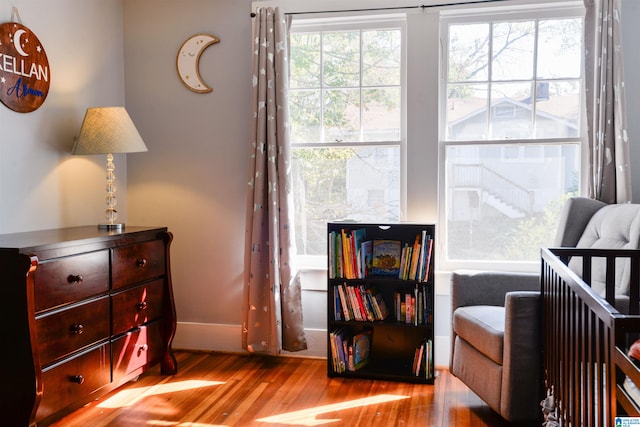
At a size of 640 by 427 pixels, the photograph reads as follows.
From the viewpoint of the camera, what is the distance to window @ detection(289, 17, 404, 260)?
348cm

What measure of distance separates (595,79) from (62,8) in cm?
289

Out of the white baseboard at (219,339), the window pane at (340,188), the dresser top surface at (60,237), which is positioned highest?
the window pane at (340,188)

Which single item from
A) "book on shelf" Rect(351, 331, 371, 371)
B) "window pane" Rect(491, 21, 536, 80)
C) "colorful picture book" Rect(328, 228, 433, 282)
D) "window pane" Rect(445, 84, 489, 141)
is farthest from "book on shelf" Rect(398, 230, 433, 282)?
"window pane" Rect(491, 21, 536, 80)

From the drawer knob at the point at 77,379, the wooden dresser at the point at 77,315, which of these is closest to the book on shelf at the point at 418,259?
the wooden dresser at the point at 77,315

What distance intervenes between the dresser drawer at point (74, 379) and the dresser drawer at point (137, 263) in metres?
0.34

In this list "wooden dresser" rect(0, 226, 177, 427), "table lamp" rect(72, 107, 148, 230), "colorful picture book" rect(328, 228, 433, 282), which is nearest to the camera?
"wooden dresser" rect(0, 226, 177, 427)

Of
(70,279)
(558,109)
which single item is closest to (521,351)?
(558,109)

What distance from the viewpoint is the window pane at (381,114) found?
3.47 m

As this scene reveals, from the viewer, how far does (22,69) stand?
112 inches

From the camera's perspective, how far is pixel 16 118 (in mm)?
2838

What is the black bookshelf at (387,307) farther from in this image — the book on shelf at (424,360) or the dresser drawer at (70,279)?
→ the dresser drawer at (70,279)

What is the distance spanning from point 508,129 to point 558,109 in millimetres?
291

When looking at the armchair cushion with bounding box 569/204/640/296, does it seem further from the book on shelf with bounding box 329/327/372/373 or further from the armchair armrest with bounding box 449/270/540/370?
the book on shelf with bounding box 329/327/372/373

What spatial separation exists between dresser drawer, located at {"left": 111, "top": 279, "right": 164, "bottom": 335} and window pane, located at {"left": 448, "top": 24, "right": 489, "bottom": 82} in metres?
2.08
